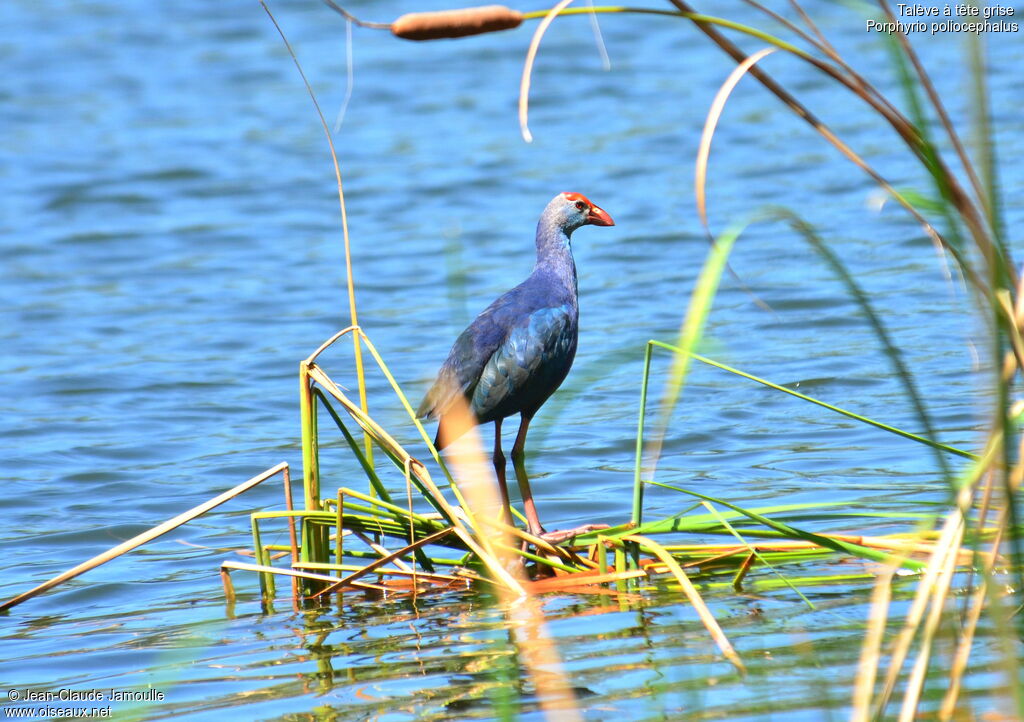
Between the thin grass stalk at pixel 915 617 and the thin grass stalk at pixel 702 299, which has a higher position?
the thin grass stalk at pixel 702 299

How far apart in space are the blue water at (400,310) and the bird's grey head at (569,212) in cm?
45

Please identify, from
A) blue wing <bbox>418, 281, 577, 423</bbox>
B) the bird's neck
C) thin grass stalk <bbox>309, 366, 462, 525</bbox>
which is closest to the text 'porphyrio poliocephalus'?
blue wing <bbox>418, 281, 577, 423</bbox>

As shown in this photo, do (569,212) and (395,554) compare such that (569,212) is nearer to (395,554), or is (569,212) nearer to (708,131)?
(395,554)

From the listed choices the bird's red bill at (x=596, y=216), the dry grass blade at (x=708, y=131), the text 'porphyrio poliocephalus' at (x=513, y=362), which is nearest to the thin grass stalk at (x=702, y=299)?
the dry grass blade at (x=708, y=131)

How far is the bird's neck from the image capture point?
14.6ft

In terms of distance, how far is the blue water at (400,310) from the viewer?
332cm

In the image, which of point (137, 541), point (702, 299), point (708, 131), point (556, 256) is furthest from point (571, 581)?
point (708, 131)

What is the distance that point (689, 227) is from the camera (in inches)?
374

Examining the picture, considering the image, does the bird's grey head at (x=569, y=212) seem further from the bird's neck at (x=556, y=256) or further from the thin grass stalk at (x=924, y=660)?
the thin grass stalk at (x=924, y=660)

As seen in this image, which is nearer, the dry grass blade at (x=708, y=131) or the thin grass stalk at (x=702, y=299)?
the dry grass blade at (x=708, y=131)

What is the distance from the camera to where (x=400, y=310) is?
8.28 metres

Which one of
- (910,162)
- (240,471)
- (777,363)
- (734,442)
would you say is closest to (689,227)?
(910,162)

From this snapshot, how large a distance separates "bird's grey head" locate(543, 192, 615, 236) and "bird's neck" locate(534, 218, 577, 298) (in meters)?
0.02

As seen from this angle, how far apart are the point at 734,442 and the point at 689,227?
4.04 metres
